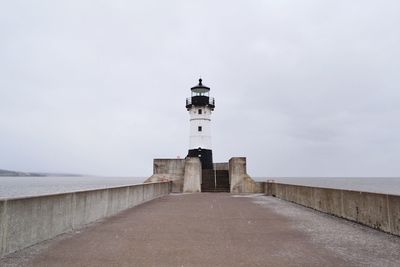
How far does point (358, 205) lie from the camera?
9211mm

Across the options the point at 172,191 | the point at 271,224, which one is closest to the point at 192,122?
the point at 172,191

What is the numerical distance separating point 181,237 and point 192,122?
2333cm

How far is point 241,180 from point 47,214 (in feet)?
58.1

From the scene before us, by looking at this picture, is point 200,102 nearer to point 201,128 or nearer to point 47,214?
point 201,128

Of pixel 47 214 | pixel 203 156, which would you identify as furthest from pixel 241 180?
pixel 47 214

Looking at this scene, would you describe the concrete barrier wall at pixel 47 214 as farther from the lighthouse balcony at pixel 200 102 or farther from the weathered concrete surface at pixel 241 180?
the lighthouse balcony at pixel 200 102

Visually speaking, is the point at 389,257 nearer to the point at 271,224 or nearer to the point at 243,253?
the point at 243,253

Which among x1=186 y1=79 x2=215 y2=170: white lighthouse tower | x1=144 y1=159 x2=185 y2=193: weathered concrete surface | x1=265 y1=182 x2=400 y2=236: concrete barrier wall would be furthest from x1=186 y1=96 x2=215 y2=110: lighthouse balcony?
x1=265 y1=182 x2=400 y2=236: concrete barrier wall

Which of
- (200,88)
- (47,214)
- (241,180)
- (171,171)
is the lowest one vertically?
(47,214)

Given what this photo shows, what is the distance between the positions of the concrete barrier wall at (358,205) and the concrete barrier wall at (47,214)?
6.98 m

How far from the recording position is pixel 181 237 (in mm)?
7441

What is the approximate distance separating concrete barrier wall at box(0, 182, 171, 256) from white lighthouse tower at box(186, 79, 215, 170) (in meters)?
18.2

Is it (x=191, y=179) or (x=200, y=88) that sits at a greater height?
(x=200, y=88)

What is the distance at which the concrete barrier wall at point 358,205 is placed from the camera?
7.56 metres
